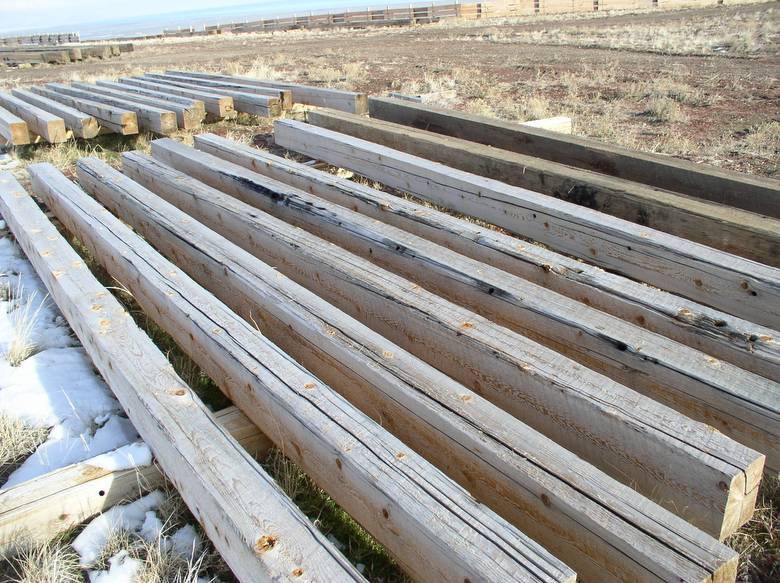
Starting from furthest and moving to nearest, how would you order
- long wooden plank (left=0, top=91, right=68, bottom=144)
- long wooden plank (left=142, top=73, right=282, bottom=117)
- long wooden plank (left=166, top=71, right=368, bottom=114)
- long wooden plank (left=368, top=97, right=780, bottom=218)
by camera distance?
long wooden plank (left=142, top=73, right=282, bottom=117), long wooden plank (left=166, top=71, right=368, bottom=114), long wooden plank (left=0, top=91, right=68, bottom=144), long wooden plank (left=368, top=97, right=780, bottom=218)

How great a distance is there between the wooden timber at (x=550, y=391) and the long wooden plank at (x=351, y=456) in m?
0.55

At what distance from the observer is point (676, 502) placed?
2.02m

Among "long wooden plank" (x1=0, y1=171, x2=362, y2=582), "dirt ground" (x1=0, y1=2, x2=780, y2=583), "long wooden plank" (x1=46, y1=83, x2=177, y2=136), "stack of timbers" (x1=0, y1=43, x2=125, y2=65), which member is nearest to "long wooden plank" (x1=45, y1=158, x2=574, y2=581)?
"long wooden plank" (x1=0, y1=171, x2=362, y2=582)

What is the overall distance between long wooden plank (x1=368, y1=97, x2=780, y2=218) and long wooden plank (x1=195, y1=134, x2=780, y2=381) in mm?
952

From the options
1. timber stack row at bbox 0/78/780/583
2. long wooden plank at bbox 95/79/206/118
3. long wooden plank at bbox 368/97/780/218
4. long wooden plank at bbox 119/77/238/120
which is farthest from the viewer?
long wooden plank at bbox 119/77/238/120

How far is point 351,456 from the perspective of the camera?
2018 millimetres

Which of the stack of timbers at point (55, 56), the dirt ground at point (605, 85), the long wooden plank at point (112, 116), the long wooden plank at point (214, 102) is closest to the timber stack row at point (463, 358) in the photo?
the dirt ground at point (605, 85)

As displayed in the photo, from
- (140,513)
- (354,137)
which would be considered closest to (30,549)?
(140,513)

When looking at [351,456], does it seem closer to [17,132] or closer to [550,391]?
[550,391]

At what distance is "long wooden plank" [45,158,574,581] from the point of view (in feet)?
5.55

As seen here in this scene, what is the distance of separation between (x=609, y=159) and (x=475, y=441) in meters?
2.78

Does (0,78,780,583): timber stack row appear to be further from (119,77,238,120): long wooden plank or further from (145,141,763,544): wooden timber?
(119,77,238,120): long wooden plank

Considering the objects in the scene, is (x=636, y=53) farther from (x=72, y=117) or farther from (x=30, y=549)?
(x=30, y=549)

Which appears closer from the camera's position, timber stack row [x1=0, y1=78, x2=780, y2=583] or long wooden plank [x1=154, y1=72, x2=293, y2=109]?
timber stack row [x1=0, y1=78, x2=780, y2=583]
